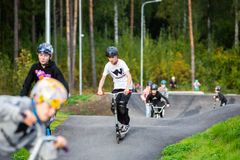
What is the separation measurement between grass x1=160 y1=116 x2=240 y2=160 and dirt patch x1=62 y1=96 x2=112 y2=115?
14419 millimetres

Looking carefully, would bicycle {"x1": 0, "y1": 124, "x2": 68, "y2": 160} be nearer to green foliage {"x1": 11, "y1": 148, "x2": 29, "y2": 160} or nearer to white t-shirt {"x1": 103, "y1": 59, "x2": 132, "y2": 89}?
green foliage {"x1": 11, "y1": 148, "x2": 29, "y2": 160}

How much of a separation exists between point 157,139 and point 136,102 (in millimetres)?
16563

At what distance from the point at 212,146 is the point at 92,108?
56.3ft

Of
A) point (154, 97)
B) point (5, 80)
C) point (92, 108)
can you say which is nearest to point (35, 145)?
point (154, 97)

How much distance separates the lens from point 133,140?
41.5 ft

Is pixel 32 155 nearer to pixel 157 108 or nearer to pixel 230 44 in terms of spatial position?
pixel 157 108

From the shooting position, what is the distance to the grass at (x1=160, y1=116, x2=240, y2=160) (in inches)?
393

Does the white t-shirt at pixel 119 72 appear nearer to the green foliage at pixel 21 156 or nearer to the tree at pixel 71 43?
the green foliage at pixel 21 156

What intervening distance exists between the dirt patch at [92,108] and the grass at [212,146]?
14419 mm

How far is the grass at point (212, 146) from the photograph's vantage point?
9.99 meters

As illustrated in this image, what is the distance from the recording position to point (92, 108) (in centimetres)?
2773

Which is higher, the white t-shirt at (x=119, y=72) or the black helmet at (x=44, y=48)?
the black helmet at (x=44, y=48)

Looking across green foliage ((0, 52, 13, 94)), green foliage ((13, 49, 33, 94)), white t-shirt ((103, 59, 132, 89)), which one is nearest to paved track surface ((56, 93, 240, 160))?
white t-shirt ((103, 59, 132, 89))

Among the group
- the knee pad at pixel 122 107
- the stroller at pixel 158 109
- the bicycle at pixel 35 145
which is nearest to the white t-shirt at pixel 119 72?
the knee pad at pixel 122 107
